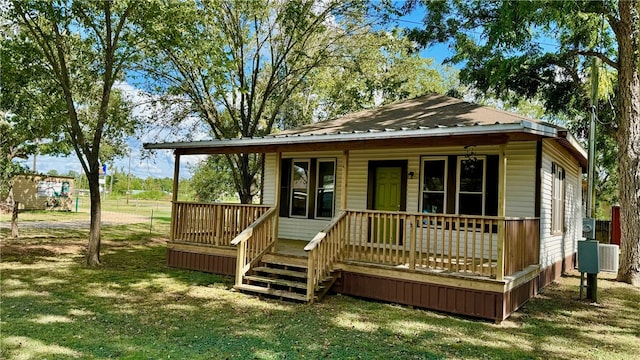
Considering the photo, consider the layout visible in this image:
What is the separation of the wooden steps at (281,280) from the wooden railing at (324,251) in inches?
5.8

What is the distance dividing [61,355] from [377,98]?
15.1m

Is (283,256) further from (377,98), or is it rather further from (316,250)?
(377,98)

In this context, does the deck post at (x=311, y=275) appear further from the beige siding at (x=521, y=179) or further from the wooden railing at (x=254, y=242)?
the beige siding at (x=521, y=179)

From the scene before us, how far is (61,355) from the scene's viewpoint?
165 inches

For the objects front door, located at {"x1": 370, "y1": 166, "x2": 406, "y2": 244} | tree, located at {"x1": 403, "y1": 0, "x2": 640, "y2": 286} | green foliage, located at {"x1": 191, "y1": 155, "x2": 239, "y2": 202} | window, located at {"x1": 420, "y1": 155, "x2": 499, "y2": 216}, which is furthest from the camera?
green foliage, located at {"x1": 191, "y1": 155, "x2": 239, "y2": 202}

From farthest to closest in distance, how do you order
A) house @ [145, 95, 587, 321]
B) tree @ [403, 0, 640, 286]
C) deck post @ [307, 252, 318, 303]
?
tree @ [403, 0, 640, 286] → deck post @ [307, 252, 318, 303] → house @ [145, 95, 587, 321]

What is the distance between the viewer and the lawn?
182 inches

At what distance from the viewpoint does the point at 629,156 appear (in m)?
9.68

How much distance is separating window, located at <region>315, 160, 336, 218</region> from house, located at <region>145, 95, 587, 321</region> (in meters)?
0.03

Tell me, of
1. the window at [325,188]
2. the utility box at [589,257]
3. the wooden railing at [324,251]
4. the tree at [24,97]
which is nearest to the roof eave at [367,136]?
the wooden railing at [324,251]

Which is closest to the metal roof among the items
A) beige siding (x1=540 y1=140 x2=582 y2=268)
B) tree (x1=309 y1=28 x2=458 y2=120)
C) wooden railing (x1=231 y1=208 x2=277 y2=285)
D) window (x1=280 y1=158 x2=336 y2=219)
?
beige siding (x1=540 y1=140 x2=582 y2=268)

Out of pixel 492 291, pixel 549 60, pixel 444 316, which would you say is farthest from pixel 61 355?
pixel 549 60

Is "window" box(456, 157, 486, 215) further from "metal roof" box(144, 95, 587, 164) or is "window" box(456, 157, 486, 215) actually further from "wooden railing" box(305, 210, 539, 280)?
"metal roof" box(144, 95, 587, 164)

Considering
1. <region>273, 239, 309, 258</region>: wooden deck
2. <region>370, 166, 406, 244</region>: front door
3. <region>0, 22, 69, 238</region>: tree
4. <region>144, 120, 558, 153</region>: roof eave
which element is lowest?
<region>273, 239, 309, 258</region>: wooden deck
